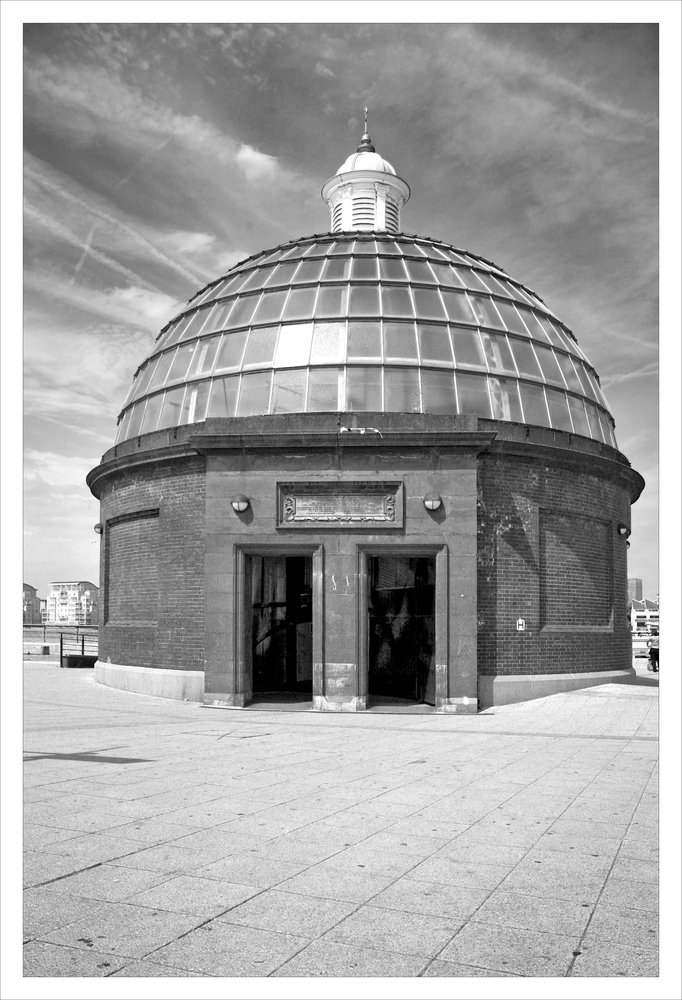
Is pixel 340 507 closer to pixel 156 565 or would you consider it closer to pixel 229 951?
pixel 156 565

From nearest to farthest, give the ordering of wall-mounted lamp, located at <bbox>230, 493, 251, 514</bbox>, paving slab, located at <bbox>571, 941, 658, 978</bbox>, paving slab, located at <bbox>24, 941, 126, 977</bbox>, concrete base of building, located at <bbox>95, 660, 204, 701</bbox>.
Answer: paving slab, located at <bbox>24, 941, 126, 977</bbox> → paving slab, located at <bbox>571, 941, 658, 978</bbox> → wall-mounted lamp, located at <bbox>230, 493, 251, 514</bbox> → concrete base of building, located at <bbox>95, 660, 204, 701</bbox>

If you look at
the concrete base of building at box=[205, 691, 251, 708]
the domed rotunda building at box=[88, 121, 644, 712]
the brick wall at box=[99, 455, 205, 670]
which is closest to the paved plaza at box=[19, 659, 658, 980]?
the concrete base of building at box=[205, 691, 251, 708]

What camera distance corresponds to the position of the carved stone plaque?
63.1 feet

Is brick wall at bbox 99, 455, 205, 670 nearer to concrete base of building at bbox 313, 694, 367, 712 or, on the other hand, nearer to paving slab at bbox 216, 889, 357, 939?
concrete base of building at bbox 313, 694, 367, 712

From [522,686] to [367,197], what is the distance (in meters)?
19.4

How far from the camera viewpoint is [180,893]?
552cm

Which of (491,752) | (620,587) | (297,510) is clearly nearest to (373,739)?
(491,752)

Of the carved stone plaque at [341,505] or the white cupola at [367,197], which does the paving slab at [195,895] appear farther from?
the white cupola at [367,197]

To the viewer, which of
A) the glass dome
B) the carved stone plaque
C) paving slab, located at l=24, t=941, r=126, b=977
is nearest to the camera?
paving slab, located at l=24, t=941, r=126, b=977

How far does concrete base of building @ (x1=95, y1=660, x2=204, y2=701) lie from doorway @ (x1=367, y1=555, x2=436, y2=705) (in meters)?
4.36

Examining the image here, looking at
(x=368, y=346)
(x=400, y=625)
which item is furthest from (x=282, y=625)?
(x=368, y=346)

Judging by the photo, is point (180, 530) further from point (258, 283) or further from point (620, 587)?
point (620, 587)

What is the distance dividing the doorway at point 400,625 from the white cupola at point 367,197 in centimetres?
1436
